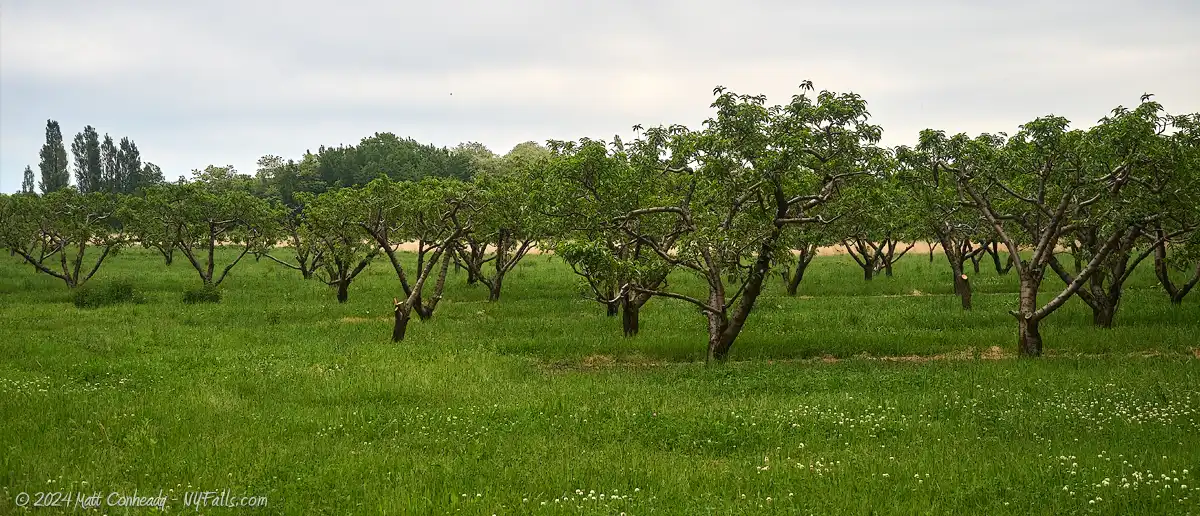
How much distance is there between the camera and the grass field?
9.97 m

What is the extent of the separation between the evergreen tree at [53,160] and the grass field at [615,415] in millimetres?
90952

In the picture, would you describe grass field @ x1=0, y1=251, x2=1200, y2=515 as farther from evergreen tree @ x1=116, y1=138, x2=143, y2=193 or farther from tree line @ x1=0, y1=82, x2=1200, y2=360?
evergreen tree @ x1=116, y1=138, x2=143, y2=193

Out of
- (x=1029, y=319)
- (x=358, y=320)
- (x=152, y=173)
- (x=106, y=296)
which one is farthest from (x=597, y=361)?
(x=152, y=173)

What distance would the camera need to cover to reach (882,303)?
30656mm

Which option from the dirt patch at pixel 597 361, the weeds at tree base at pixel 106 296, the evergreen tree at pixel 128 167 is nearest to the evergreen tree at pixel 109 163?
the evergreen tree at pixel 128 167

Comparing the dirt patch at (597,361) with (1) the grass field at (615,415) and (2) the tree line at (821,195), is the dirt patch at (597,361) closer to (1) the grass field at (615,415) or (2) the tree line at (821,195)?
(1) the grass field at (615,415)

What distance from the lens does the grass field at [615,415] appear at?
9.97 m

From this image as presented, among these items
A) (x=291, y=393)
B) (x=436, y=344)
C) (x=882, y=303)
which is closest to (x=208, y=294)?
(x=436, y=344)

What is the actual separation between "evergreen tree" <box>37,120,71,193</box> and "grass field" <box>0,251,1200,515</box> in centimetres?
9095

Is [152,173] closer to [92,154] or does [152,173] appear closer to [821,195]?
[92,154]

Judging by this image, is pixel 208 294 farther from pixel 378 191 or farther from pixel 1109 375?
pixel 1109 375

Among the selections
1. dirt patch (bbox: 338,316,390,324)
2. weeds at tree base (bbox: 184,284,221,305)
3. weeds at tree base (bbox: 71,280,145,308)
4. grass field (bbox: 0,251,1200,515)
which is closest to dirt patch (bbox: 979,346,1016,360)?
grass field (bbox: 0,251,1200,515)

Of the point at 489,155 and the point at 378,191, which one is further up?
the point at 489,155

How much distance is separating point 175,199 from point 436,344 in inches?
875
